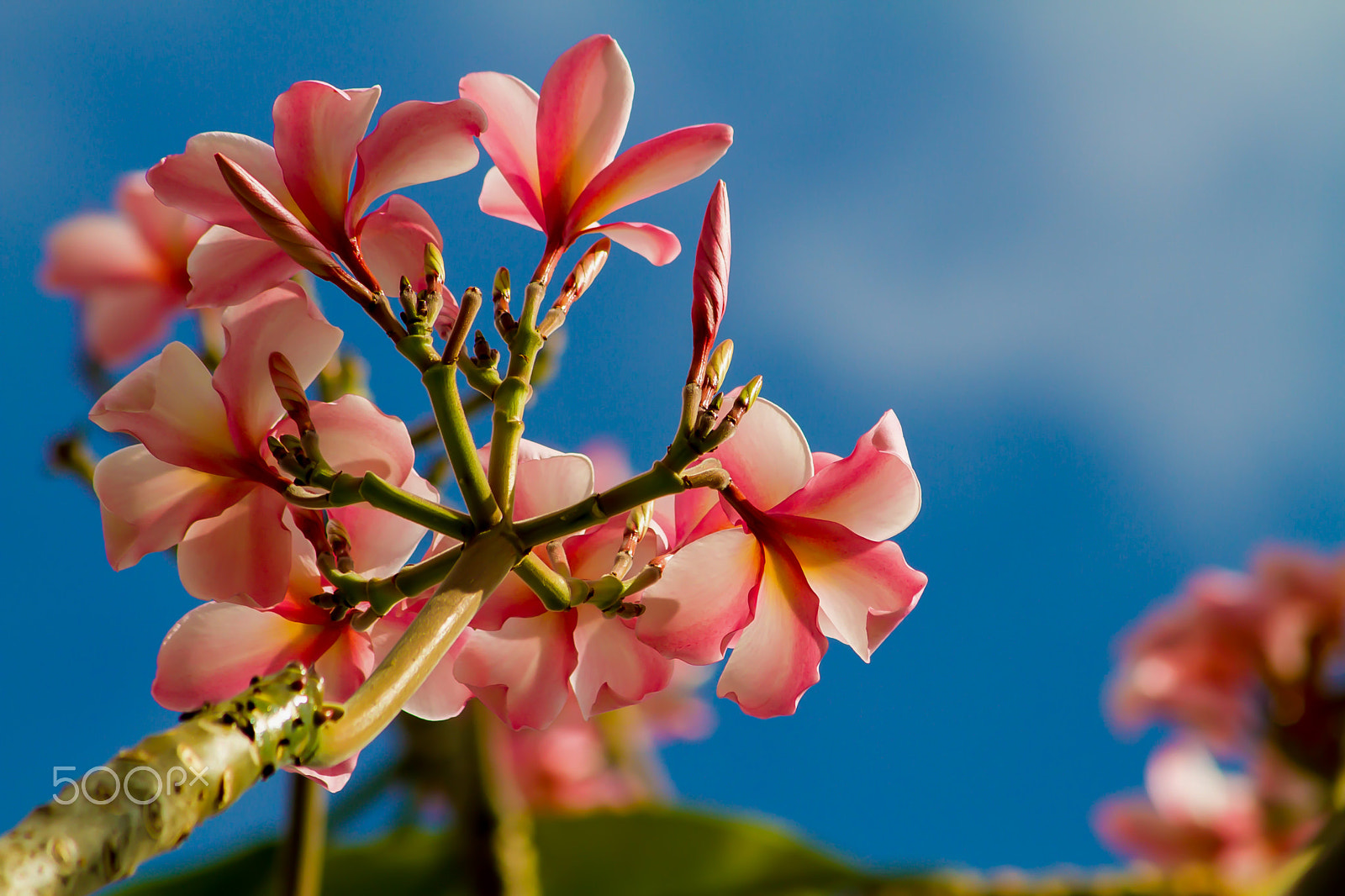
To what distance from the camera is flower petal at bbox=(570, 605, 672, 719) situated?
1.06ft

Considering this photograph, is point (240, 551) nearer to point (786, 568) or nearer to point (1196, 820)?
point (786, 568)

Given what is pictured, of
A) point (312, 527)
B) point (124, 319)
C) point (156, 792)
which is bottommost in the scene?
point (156, 792)

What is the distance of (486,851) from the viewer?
2.55 ft

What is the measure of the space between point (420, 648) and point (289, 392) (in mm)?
97

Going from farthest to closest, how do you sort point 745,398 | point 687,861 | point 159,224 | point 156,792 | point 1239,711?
point 1239,711, point 687,861, point 159,224, point 745,398, point 156,792

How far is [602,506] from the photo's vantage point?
249 millimetres

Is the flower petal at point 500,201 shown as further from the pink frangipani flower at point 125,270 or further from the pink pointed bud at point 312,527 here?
the pink frangipani flower at point 125,270

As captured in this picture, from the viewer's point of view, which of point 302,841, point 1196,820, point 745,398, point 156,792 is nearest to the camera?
point 156,792

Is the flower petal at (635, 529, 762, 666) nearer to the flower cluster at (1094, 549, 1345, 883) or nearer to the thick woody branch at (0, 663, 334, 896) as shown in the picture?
the thick woody branch at (0, 663, 334, 896)

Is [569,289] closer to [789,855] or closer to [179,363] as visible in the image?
[179,363]

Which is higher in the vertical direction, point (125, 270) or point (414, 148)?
point (125, 270)

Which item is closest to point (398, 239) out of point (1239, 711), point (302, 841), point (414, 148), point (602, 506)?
point (414, 148)

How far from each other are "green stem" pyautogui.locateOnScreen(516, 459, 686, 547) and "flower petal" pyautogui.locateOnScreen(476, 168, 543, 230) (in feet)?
0.49

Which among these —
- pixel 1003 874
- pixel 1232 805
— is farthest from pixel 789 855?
pixel 1232 805
